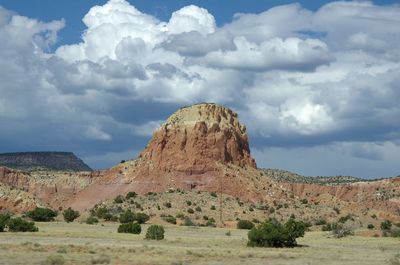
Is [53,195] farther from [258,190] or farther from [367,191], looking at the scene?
[367,191]

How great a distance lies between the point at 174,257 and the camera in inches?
1598

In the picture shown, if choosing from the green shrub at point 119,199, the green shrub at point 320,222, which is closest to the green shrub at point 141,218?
the green shrub at point 119,199

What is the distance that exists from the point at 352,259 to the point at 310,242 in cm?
1784

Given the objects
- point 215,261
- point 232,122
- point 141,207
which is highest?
point 232,122

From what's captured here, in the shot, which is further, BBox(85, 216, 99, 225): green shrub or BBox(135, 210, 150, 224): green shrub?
BBox(135, 210, 150, 224): green shrub

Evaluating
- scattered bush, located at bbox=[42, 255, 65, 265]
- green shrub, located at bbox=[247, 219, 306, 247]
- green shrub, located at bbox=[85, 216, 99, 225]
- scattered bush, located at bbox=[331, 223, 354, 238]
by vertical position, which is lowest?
scattered bush, located at bbox=[42, 255, 65, 265]

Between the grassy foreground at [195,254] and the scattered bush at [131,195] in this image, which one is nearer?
the grassy foreground at [195,254]

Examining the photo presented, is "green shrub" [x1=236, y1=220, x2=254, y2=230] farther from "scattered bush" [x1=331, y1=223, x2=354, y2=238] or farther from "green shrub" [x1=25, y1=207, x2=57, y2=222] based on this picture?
"green shrub" [x1=25, y1=207, x2=57, y2=222]

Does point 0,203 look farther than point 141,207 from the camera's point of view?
Yes

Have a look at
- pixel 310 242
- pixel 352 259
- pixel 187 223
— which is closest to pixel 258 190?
pixel 187 223

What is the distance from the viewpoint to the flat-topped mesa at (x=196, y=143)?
4353 inches

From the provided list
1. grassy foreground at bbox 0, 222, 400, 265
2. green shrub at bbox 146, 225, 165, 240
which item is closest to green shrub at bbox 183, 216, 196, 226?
green shrub at bbox 146, 225, 165, 240

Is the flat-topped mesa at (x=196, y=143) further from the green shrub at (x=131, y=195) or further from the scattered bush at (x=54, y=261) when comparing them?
the scattered bush at (x=54, y=261)

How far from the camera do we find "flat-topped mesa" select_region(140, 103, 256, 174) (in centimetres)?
11056
